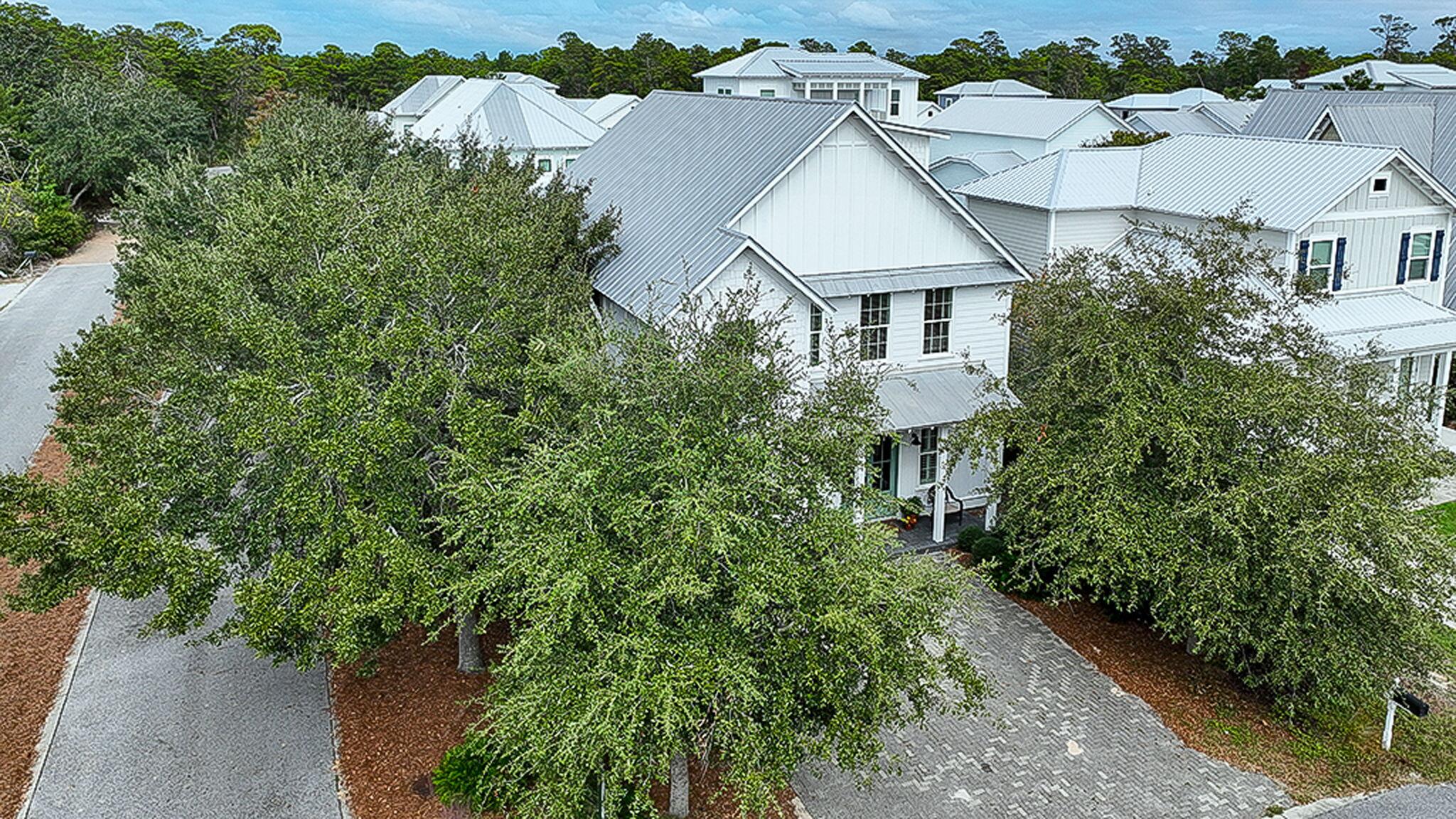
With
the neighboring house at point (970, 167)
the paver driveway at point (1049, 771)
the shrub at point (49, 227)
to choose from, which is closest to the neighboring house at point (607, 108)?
the shrub at point (49, 227)

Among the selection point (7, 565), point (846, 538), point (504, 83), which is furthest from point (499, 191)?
point (504, 83)

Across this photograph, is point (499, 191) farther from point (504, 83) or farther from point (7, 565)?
point (504, 83)

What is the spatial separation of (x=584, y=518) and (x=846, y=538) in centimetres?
289

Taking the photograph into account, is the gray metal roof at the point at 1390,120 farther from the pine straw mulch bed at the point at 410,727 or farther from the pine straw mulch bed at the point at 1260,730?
the pine straw mulch bed at the point at 410,727

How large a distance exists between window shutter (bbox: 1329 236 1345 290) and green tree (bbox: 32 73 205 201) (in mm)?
49630

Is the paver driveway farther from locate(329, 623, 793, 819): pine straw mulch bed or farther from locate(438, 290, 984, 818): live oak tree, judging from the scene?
locate(438, 290, 984, 818): live oak tree

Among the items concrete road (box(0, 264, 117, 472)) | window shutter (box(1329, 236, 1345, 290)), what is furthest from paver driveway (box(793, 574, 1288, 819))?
concrete road (box(0, 264, 117, 472))

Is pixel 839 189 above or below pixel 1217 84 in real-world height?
below

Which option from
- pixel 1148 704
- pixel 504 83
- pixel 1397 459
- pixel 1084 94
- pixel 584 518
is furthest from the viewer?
pixel 1084 94

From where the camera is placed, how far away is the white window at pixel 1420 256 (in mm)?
25656

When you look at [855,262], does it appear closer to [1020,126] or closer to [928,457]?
[928,457]

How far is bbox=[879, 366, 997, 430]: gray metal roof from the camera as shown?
67.7ft

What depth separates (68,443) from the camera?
528 inches

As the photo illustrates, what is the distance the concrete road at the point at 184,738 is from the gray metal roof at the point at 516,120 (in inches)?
1421
